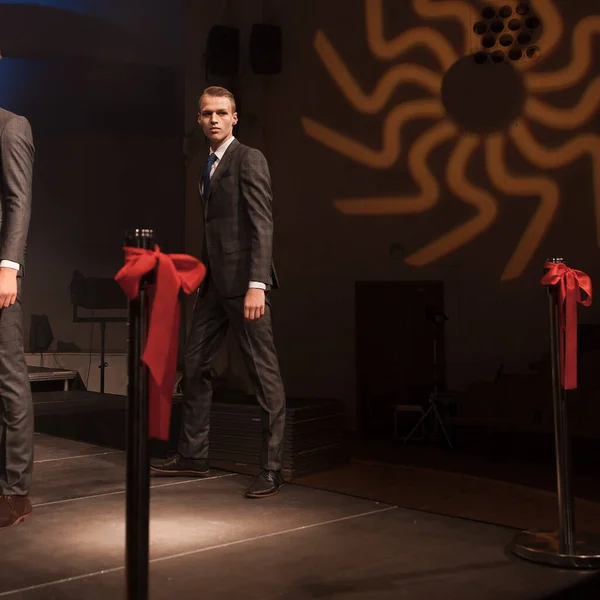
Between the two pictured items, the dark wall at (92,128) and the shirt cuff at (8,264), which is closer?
the shirt cuff at (8,264)

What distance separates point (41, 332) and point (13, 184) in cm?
413

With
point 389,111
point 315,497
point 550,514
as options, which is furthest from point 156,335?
point 389,111

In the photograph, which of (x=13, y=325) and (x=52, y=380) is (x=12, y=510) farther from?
(x=52, y=380)

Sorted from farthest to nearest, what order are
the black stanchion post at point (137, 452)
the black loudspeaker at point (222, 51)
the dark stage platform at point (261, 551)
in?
the black loudspeaker at point (222, 51) < the dark stage platform at point (261, 551) < the black stanchion post at point (137, 452)

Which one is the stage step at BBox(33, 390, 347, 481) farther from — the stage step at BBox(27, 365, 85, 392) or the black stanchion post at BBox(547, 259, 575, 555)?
the black stanchion post at BBox(547, 259, 575, 555)

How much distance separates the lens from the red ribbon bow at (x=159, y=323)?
1.46 metres

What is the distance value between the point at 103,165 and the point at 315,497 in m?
4.40

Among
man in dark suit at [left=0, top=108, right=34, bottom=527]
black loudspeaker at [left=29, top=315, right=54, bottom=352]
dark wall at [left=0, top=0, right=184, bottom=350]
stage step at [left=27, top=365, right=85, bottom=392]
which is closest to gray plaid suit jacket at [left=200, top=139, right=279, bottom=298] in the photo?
man in dark suit at [left=0, top=108, right=34, bottom=527]

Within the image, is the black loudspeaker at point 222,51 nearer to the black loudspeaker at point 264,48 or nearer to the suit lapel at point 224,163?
the black loudspeaker at point 264,48

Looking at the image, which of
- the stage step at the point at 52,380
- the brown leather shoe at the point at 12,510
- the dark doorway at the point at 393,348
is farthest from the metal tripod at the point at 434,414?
the brown leather shoe at the point at 12,510

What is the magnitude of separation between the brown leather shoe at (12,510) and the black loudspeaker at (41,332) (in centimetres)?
396

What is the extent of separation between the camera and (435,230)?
5.71m

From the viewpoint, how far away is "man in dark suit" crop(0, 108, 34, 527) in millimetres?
2215

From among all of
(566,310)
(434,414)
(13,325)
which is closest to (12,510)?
(13,325)
